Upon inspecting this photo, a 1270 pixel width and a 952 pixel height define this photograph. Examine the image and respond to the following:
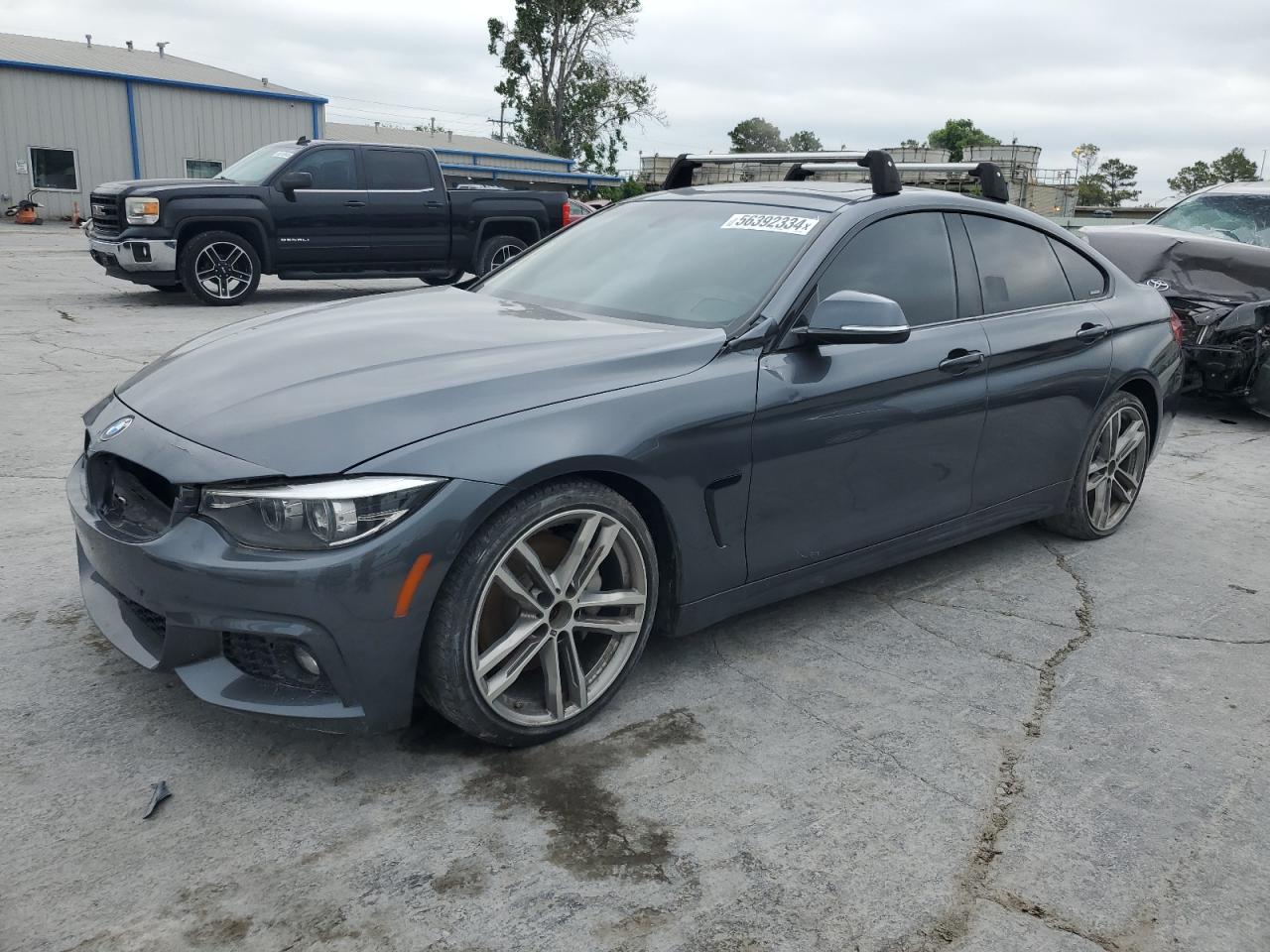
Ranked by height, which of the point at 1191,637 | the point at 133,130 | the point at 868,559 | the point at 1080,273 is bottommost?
the point at 1191,637

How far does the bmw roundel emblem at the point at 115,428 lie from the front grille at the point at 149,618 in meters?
0.47

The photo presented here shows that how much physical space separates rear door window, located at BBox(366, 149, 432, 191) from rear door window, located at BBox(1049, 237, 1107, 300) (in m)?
9.53

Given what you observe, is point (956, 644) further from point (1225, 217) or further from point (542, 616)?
point (1225, 217)

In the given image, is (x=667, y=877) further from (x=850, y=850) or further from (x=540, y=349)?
(x=540, y=349)

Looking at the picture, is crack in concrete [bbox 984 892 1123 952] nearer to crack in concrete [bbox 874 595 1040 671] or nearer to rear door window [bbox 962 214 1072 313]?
crack in concrete [bbox 874 595 1040 671]

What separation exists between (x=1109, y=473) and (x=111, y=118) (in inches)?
1377

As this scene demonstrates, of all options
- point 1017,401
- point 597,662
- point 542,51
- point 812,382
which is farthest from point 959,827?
point 542,51

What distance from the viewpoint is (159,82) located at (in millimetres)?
33594

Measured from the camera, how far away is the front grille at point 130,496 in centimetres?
280

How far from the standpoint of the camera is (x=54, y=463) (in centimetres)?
545

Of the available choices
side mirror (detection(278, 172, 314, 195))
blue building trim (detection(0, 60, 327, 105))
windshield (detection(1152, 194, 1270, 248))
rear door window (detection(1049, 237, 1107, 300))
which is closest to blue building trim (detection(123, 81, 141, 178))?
blue building trim (detection(0, 60, 327, 105))

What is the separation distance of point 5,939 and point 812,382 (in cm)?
256

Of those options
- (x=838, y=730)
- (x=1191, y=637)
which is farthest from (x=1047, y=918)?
(x=1191, y=637)

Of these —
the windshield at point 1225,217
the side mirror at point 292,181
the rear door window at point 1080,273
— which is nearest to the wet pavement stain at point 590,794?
the rear door window at point 1080,273
